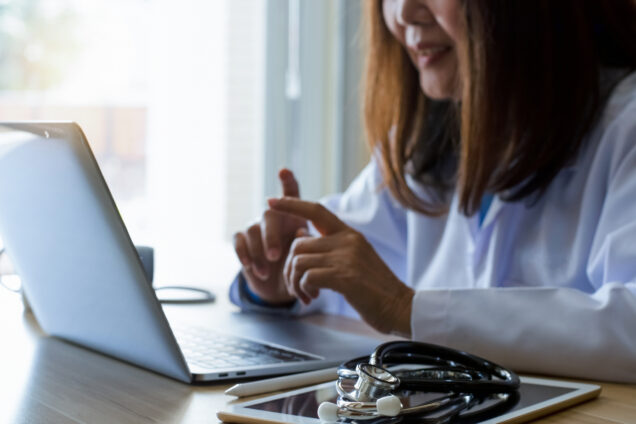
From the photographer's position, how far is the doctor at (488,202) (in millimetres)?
803

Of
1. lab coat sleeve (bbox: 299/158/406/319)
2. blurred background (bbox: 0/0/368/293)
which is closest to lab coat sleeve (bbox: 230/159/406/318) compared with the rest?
lab coat sleeve (bbox: 299/158/406/319)

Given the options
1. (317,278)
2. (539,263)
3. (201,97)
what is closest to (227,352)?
(317,278)

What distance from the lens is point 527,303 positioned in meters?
0.81

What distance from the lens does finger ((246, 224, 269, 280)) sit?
1.11 m

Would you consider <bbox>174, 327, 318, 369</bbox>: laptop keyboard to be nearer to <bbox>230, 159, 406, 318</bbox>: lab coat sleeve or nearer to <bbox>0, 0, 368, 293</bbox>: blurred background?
<bbox>230, 159, 406, 318</bbox>: lab coat sleeve

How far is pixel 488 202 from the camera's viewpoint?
123cm

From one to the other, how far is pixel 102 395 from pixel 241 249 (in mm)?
486

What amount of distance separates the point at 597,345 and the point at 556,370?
5 centimetres

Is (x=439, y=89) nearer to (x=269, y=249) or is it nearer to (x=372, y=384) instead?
(x=269, y=249)

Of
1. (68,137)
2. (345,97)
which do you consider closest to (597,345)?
(68,137)

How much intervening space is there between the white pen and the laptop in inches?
2.1

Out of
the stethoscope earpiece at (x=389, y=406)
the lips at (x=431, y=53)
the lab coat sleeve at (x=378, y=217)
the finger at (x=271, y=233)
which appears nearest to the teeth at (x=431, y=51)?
the lips at (x=431, y=53)

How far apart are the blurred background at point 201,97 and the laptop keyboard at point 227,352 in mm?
1529

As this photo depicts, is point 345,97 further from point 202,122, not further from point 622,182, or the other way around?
point 622,182
